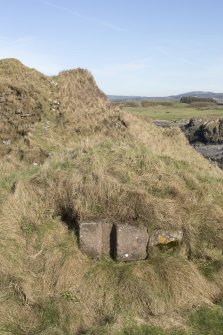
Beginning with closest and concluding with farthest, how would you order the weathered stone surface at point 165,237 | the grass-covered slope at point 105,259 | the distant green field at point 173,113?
the grass-covered slope at point 105,259 < the weathered stone surface at point 165,237 < the distant green field at point 173,113

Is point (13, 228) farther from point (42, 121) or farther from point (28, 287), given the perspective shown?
point (42, 121)

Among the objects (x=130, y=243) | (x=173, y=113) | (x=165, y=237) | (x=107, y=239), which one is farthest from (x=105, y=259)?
(x=173, y=113)

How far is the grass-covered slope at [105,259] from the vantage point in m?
7.52

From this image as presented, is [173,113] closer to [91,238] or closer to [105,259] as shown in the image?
[91,238]

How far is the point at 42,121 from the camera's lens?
19.5 metres

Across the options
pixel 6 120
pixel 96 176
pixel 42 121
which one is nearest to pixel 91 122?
pixel 42 121

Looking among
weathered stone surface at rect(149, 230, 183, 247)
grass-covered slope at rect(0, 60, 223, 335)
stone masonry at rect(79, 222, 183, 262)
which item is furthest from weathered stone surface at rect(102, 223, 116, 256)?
weathered stone surface at rect(149, 230, 183, 247)

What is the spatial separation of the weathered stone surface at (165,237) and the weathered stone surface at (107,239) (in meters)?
0.90

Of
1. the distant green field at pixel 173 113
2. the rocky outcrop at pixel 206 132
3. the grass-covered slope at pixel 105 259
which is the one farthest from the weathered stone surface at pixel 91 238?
the distant green field at pixel 173 113

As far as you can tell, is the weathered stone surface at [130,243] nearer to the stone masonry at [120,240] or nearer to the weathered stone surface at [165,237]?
the stone masonry at [120,240]

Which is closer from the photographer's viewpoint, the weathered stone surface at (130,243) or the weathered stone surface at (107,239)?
the weathered stone surface at (130,243)

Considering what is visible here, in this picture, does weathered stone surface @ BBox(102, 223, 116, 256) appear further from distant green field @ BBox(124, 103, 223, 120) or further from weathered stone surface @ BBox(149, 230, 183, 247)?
distant green field @ BBox(124, 103, 223, 120)

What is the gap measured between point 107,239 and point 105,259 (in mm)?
482

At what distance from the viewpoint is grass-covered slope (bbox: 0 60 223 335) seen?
24.7 feet
